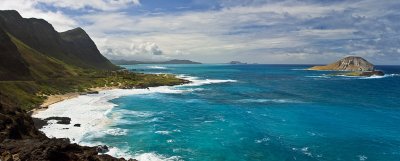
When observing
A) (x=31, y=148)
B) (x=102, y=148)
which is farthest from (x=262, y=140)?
(x=31, y=148)

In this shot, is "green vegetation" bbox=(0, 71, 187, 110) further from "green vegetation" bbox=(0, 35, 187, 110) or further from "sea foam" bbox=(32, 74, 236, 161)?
"sea foam" bbox=(32, 74, 236, 161)

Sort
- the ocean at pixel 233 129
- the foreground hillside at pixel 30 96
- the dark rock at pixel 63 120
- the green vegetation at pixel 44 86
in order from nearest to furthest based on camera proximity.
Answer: the foreground hillside at pixel 30 96 < the ocean at pixel 233 129 < the dark rock at pixel 63 120 < the green vegetation at pixel 44 86

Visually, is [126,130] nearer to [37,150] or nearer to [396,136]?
[37,150]

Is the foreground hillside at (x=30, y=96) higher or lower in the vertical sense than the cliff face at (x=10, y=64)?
lower

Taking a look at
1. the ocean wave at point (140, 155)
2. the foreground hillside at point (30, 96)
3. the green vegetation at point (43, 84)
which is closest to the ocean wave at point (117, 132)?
the ocean wave at point (140, 155)

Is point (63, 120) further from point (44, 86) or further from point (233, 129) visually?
point (44, 86)

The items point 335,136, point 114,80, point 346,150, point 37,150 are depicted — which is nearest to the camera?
point 37,150

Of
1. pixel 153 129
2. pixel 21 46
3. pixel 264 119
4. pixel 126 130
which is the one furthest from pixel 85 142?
pixel 21 46

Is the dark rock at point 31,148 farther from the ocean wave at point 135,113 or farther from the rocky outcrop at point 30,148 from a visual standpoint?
the ocean wave at point 135,113
